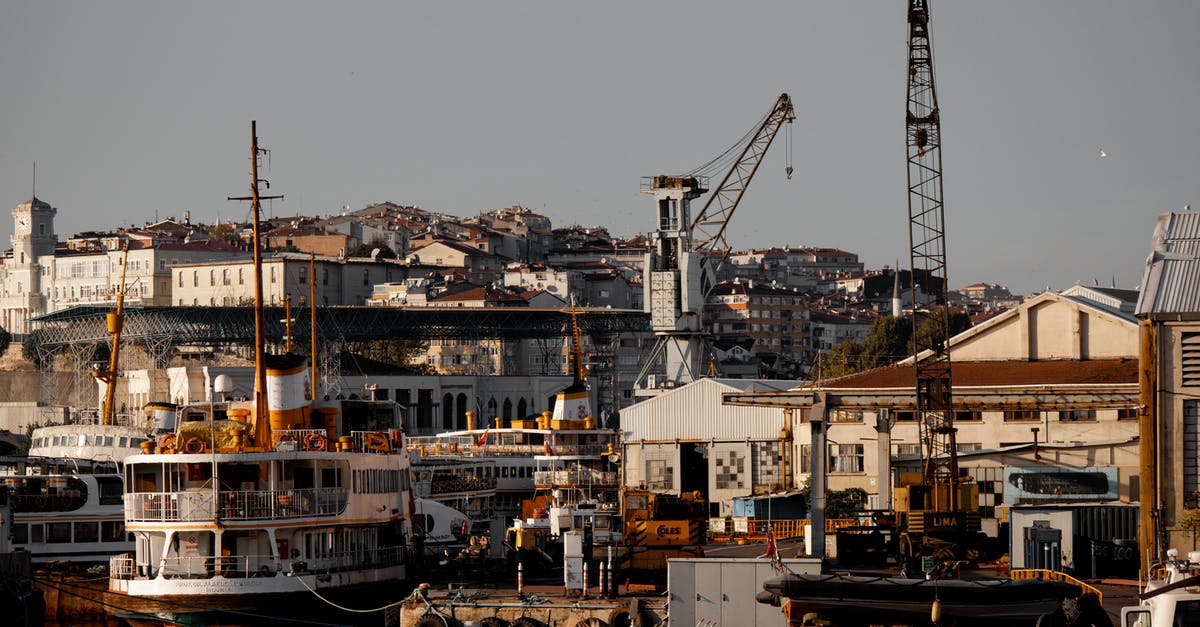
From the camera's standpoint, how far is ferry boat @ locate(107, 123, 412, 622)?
132ft

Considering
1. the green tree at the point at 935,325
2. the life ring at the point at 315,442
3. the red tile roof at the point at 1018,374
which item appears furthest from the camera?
the green tree at the point at 935,325

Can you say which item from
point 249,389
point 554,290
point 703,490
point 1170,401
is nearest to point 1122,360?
point 703,490

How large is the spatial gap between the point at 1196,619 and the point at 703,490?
53045 millimetres

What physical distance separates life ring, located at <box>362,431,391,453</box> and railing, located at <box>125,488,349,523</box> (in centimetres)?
454

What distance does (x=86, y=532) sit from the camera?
5038 cm

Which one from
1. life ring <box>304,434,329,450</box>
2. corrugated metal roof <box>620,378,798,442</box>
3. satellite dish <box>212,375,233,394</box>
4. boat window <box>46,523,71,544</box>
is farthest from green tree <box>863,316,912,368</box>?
life ring <box>304,434,329,450</box>

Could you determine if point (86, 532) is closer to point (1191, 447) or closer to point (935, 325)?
point (1191, 447)

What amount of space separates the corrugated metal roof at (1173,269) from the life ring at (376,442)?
61.0ft

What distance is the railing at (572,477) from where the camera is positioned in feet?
234

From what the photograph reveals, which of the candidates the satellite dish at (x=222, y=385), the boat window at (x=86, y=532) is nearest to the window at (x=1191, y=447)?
the satellite dish at (x=222, y=385)

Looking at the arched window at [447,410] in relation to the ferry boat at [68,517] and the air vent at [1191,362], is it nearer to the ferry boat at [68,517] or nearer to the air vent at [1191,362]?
the ferry boat at [68,517]

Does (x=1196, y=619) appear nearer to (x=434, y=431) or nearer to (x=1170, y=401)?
(x=1170, y=401)

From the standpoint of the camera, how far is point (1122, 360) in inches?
2511

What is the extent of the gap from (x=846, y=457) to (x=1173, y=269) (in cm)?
2797
